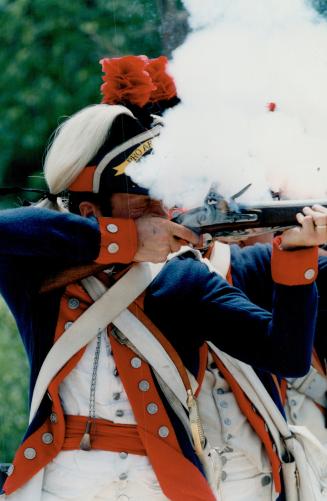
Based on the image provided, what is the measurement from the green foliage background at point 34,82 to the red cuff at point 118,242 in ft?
4.31

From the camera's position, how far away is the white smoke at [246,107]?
7.45 feet

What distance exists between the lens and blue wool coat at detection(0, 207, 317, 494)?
2.25 meters

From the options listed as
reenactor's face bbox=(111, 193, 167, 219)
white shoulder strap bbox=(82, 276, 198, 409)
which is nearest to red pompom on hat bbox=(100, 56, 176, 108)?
reenactor's face bbox=(111, 193, 167, 219)

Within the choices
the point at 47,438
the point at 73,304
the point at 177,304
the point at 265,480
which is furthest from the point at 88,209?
the point at 265,480

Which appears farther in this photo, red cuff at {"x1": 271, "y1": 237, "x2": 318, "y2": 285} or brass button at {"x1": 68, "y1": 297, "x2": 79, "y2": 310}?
brass button at {"x1": 68, "y1": 297, "x2": 79, "y2": 310}

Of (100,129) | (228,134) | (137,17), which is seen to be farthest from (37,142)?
(228,134)

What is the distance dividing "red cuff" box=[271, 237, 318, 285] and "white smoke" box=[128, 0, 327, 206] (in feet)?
0.54

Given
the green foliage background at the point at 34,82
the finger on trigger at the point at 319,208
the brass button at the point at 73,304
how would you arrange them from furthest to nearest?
the green foliage background at the point at 34,82, the brass button at the point at 73,304, the finger on trigger at the point at 319,208

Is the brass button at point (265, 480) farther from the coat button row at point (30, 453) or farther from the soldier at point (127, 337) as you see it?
the coat button row at point (30, 453)

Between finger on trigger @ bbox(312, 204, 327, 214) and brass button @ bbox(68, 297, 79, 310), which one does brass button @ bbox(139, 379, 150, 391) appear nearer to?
brass button @ bbox(68, 297, 79, 310)

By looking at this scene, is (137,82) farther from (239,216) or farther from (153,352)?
(153,352)

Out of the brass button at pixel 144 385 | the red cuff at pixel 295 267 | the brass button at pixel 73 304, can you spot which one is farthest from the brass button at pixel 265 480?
the brass button at pixel 73 304

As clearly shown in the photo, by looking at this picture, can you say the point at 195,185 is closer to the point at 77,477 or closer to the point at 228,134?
the point at 228,134

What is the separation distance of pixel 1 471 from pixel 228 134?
1166mm
